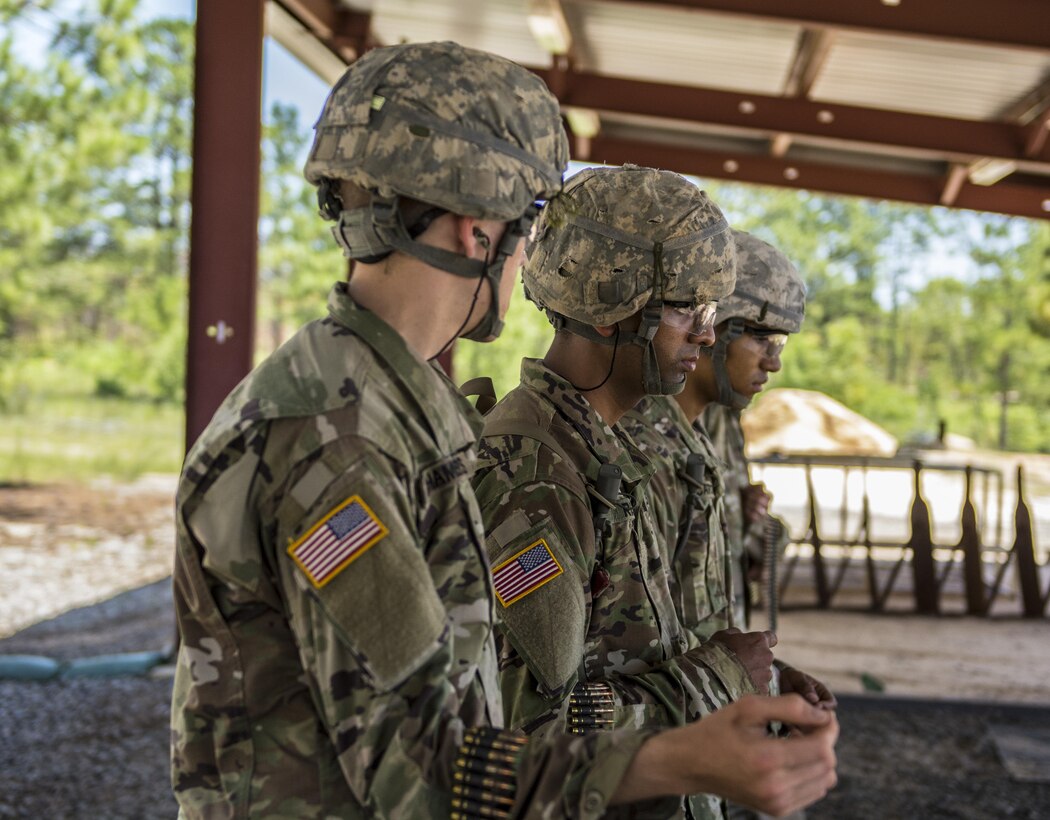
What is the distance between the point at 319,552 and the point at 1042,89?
9.46m

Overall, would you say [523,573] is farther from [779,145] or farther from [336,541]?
[779,145]

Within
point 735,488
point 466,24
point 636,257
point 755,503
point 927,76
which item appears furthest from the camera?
point 466,24

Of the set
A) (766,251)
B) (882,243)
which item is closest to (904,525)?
(766,251)

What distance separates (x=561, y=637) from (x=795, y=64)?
853 centimetres

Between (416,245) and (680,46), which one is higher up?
(680,46)

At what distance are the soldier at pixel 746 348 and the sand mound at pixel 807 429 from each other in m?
10.5

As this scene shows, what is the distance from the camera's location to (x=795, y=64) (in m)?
9.60

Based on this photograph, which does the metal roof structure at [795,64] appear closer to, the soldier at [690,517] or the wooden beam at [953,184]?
the wooden beam at [953,184]

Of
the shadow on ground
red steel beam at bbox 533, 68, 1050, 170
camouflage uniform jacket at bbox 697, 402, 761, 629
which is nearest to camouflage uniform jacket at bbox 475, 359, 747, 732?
camouflage uniform jacket at bbox 697, 402, 761, 629

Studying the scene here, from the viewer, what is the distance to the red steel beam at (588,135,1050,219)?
1233 cm

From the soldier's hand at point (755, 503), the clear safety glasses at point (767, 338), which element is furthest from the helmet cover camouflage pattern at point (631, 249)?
the soldier's hand at point (755, 503)

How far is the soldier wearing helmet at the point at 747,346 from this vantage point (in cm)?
390

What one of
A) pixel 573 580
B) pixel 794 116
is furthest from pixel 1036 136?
pixel 573 580

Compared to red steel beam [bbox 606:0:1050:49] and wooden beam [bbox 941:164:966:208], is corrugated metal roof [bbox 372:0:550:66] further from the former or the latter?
wooden beam [bbox 941:164:966:208]
